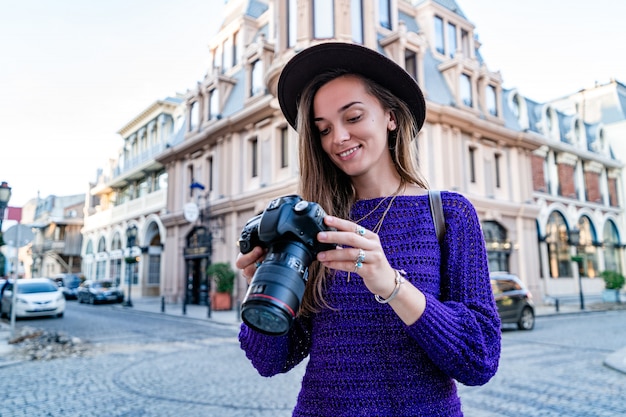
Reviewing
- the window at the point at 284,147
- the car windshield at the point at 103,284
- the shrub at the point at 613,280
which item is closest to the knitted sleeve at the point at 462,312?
the window at the point at 284,147

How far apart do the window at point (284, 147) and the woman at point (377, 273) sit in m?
16.7

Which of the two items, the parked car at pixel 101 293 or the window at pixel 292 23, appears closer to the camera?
the window at pixel 292 23

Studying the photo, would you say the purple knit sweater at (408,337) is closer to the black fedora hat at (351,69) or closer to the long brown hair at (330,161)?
the long brown hair at (330,161)

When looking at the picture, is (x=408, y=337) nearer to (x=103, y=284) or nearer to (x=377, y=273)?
(x=377, y=273)

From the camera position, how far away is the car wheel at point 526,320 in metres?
12.1

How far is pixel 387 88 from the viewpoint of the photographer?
163 centimetres

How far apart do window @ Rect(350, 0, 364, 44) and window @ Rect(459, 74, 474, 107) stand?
251 inches

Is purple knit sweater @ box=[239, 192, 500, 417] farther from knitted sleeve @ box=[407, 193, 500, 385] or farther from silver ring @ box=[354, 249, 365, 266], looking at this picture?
silver ring @ box=[354, 249, 365, 266]

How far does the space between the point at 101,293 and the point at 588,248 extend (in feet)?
95.4

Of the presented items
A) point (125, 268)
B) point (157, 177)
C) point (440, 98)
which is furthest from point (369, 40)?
point (125, 268)

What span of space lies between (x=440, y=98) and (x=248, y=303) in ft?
65.5

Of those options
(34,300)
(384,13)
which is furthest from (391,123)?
(384,13)

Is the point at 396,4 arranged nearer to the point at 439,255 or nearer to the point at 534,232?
the point at 534,232

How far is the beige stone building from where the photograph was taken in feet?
60.0
